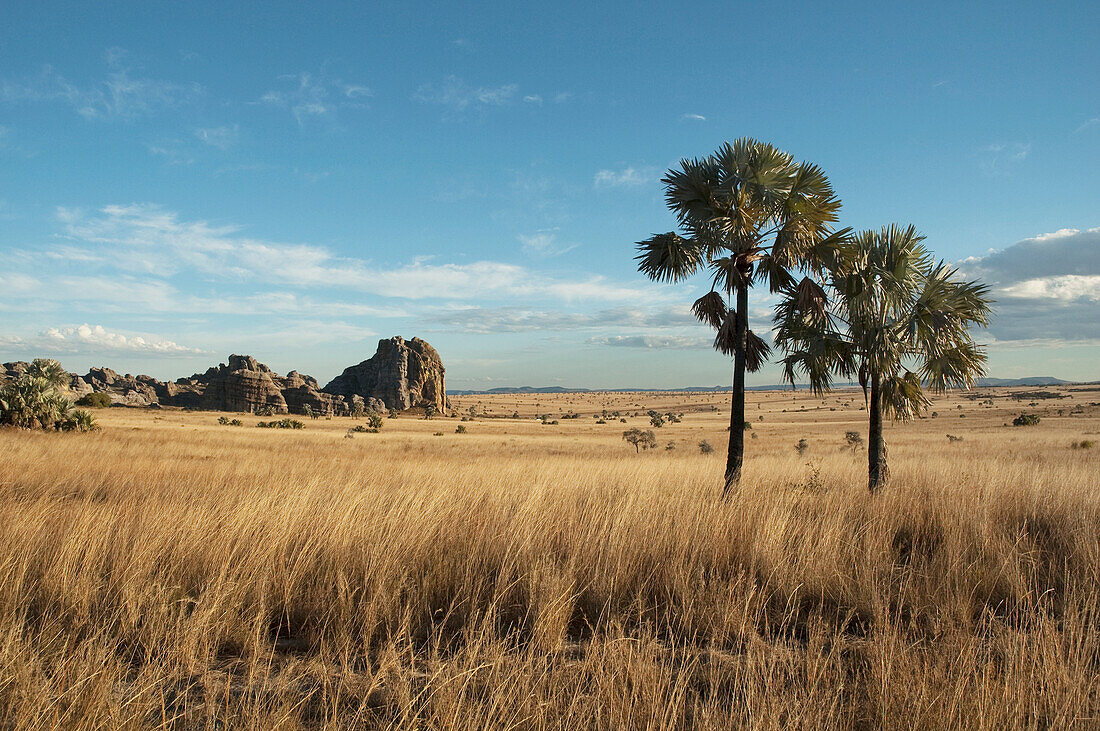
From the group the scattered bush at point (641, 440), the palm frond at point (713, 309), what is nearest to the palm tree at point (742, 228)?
the palm frond at point (713, 309)

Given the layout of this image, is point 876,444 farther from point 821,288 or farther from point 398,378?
point 398,378

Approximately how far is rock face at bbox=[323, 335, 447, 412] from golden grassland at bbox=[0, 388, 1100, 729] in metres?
104

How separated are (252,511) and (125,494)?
15.2 feet

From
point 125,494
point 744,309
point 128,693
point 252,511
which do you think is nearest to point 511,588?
point 128,693

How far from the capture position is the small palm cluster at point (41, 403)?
25.4 metres

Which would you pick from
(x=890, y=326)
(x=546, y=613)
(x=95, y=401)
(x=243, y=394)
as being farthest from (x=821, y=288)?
(x=243, y=394)

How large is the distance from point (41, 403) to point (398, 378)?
8503 centimetres

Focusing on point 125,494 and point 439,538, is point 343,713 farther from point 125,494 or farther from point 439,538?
point 125,494

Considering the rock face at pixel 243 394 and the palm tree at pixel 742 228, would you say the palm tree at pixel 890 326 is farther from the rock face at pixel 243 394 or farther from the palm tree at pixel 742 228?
the rock face at pixel 243 394

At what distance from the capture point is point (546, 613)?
12.4 feet

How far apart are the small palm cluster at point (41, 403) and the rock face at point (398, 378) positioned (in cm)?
7730

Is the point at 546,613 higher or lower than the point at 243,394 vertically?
higher

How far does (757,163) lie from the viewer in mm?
11367

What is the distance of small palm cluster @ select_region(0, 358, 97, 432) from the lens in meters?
25.4
